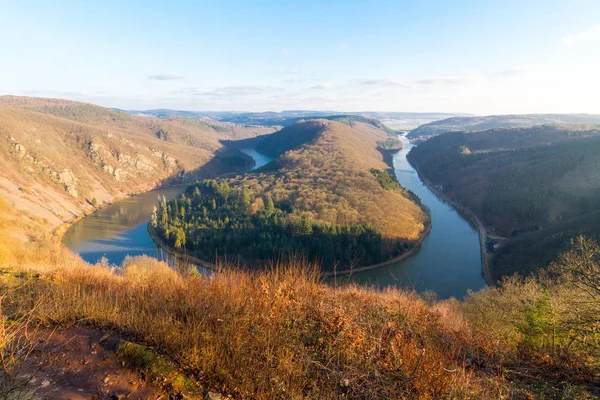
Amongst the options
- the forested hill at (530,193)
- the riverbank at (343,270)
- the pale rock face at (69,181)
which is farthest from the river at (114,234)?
the forested hill at (530,193)

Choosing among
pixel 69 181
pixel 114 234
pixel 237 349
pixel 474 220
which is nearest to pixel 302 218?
pixel 114 234

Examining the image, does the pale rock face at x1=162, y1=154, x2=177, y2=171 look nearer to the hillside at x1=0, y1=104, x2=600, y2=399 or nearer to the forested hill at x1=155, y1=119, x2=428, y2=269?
the forested hill at x1=155, y1=119, x2=428, y2=269

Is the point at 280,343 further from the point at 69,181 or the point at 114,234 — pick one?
the point at 69,181

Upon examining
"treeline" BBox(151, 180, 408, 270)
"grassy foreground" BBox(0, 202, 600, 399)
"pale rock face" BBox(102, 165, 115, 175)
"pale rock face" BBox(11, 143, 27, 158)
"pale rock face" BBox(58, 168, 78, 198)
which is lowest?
"treeline" BBox(151, 180, 408, 270)

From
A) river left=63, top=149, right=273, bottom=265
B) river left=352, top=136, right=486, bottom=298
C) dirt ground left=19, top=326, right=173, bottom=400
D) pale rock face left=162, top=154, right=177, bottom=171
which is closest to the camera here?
dirt ground left=19, top=326, right=173, bottom=400

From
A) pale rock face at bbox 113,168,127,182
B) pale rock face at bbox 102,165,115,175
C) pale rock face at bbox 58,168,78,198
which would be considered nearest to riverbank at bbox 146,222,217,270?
pale rock face at bbox 58,168,78,198

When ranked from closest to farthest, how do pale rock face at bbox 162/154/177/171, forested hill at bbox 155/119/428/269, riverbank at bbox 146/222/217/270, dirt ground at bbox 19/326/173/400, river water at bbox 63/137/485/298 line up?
1. dirt ground at bbox 19/326/173/400
2. river water at bbox 63/137/485/298
3. riverbank at bbox 146/222/217/270
4. forested hill at bbox 155/119/428/269
5. pale rock face at bbox 162/154/177/171

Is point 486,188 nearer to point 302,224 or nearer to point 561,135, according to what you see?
point 302,224
